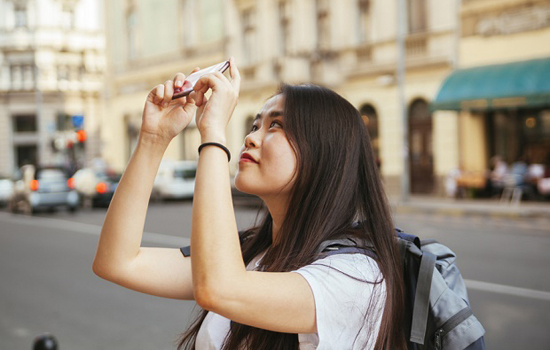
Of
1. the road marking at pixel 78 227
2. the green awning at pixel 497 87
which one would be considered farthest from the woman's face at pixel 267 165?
the green awning at pixel 497 87

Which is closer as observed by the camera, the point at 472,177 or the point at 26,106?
the point at 472,177

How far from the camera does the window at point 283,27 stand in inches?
1044

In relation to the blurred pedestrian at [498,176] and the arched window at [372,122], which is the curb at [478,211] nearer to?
the blurred pedestrian at [498,176]

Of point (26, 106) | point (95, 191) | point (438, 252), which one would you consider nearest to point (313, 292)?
point (438, 252)

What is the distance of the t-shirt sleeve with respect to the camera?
1522mm

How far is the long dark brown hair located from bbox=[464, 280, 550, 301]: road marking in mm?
5623

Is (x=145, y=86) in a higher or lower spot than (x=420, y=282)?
higher

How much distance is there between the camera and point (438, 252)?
1776 mm

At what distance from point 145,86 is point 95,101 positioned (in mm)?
17219

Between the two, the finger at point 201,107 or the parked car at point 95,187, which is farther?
the parked car at point 95,187

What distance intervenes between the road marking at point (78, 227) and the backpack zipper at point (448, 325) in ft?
31.5

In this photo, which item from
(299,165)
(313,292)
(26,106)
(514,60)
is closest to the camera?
(313,292)

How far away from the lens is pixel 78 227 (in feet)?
50.8

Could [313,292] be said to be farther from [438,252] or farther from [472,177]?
[472,177]
